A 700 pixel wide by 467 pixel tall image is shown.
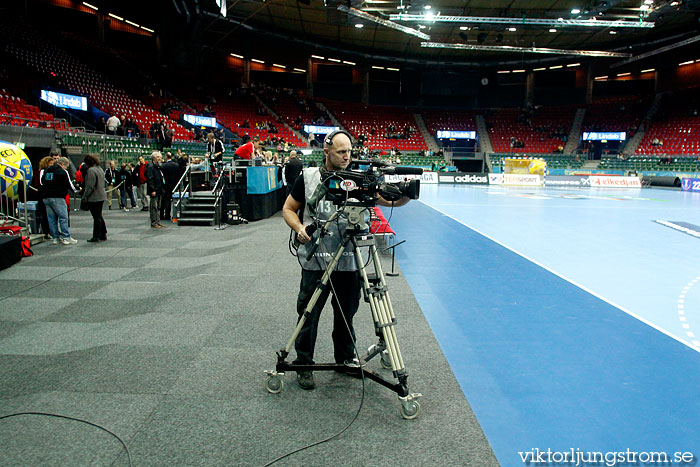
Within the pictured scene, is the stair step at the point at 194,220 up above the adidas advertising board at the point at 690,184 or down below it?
below

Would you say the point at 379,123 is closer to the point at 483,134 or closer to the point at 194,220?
the point at 483,134

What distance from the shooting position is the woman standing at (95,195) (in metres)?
9.15

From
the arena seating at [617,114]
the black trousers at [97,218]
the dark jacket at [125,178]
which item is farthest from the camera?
the arena seating at [617,114]

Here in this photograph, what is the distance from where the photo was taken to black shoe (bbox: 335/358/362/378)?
3.28 metres

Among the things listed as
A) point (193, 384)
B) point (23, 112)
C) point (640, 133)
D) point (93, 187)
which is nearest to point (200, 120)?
point (23, 112)

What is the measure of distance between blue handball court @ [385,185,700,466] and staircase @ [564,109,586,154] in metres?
33.8

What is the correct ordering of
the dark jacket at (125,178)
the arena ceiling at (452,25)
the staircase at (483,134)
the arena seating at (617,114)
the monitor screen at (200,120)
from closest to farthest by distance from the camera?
the dark jacket at (125,178) → the arena ceiling at (452,25) → the monitor screen at (200,120) → the arena seating at (617,114) → the staircase at (483,134)

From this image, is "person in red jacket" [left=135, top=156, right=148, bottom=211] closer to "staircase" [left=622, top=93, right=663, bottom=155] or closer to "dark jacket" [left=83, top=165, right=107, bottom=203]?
"dark jacket" [left=83, top=165, right=107, bottom=203]

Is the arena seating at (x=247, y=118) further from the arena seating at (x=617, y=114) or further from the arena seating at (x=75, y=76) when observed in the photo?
the arena seating at (x=617, y=114)

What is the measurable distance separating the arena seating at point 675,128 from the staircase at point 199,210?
35.9 metres

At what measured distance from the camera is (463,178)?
30.8 meters

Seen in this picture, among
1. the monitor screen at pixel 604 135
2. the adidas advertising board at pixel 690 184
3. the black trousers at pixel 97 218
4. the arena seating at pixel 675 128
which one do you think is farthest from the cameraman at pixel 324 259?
the monitor screen at pixel 604 135

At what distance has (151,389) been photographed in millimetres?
3189

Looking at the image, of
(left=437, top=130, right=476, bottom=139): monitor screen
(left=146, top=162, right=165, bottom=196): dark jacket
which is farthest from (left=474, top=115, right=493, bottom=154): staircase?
(left=146, top=162, right=165, bottom=196): dark jacket
